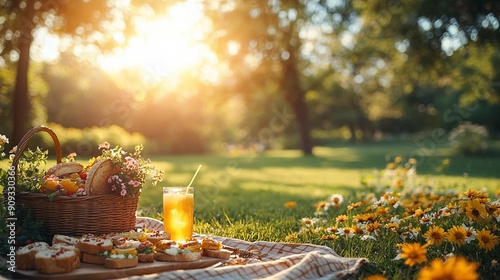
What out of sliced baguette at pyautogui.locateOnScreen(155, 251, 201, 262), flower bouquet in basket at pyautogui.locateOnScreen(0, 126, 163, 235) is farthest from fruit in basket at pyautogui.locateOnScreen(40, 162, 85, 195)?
sliced baguette at pyautogui.locateOnScreen(155, 251, 201, 262)

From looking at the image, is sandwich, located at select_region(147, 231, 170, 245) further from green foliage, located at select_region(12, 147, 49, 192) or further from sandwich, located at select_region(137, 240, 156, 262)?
green foliage, located at select_region(12, 147, 49, 192)

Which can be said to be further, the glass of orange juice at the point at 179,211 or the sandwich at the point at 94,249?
the glass of orange juice at the point at 179,211

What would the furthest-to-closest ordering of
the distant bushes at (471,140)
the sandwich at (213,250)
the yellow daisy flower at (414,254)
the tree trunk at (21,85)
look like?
1. the distant bushes at (471,140)
2. the tree trunk at (21,85)
3. the sandwich at (213,250)
4. the yellow daisy flower at (414,254)

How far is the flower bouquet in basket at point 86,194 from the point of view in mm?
3998

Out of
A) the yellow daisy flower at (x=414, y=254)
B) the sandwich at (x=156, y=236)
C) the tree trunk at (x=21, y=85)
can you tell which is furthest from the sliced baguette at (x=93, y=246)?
the tree trunk at (x=21, y=85)

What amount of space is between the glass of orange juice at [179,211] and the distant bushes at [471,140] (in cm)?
2139

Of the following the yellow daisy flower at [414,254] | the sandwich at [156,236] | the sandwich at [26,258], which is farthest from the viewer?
the sandwich at [156,236]

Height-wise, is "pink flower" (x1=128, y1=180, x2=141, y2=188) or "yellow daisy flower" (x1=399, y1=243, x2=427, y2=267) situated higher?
A: "pink flower" (x1=128, y1=180, x2=141, y2=188)

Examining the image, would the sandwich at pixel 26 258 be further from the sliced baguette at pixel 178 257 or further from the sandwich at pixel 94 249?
the sliced baguette at pixel 178 257

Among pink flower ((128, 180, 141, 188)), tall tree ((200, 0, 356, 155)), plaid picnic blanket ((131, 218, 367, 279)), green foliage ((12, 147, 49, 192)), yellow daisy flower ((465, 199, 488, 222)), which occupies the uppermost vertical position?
tall tree ((200, 0, 356, 155))

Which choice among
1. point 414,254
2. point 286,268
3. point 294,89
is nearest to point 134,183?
point 286,268

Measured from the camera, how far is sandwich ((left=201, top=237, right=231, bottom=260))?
3.73m

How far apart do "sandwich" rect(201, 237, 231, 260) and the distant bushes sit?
21.6m

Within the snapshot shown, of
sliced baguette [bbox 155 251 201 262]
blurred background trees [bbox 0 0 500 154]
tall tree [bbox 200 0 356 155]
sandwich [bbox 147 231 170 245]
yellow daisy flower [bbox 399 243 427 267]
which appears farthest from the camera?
tall tree [bbox 200 0 356 155]
